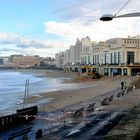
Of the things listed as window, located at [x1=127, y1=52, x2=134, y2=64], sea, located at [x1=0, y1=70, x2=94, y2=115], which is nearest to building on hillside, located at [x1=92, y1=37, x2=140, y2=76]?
window, located at [x1=127, y1=52, x2=134, y2=64]

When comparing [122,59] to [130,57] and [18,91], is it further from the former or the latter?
[18,91]

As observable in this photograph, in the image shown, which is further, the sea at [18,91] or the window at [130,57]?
the window at [130,57]

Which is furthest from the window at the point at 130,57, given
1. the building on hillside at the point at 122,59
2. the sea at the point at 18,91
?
the sea at the point at 18,91

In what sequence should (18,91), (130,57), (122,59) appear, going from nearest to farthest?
(18,91)
(122,59)
(130,57)

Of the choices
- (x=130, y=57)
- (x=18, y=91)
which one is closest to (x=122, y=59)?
(x=130, y=57)

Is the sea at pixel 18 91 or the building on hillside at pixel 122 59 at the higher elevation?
the building on hillside at pixel 122 59

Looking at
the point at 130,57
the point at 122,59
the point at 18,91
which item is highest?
Answer: the point at 130,57

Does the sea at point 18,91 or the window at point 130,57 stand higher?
the window at point 130,57

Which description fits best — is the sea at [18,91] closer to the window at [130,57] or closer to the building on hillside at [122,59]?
the building on hillside at [122,59]

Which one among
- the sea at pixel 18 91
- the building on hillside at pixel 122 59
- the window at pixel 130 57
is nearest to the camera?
the sea at pixel 18 91

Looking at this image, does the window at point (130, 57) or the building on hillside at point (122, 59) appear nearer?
the building on hillside at point (122, 59)

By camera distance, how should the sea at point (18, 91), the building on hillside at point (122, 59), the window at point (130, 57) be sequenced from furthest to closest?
the window at point (130, 57) → the building on hillside at point (122, 59) → the sea at point (18, 91)

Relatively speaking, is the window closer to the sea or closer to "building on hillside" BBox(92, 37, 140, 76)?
"building on hillside" BBox(92, 37, 140, 76)

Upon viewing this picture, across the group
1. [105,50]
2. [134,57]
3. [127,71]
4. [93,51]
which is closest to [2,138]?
[127,71]
